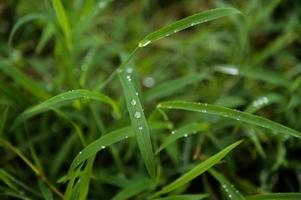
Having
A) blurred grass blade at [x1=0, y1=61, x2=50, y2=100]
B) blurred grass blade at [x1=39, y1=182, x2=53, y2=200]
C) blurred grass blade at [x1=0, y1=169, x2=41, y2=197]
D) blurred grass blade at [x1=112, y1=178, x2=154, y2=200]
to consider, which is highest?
blurred grass blade at [x1=0, y1=61, x2=50, y2=100]

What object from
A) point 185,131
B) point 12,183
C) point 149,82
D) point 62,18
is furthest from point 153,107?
point 12,183

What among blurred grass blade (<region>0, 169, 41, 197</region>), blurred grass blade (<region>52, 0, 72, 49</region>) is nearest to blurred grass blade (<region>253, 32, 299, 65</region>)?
blurred grass blade (<region>52, 0, 72, 49</region>)

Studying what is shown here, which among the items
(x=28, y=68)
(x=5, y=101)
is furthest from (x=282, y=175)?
(x=28, y=68)

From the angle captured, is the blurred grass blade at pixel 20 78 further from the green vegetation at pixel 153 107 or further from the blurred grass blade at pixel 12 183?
the blurred grass blade at pixel 12 183

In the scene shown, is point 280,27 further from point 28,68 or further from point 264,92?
point 28,68

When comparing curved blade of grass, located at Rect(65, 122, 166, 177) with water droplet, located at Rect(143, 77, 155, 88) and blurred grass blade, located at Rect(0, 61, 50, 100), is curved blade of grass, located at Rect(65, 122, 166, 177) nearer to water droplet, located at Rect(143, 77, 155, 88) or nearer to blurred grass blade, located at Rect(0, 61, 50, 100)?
blurred grass blade, located at Rect(0, 61, 50, 100)
